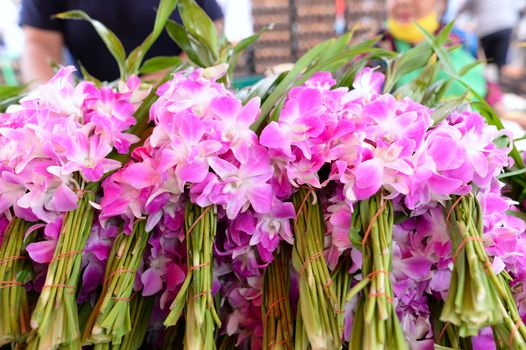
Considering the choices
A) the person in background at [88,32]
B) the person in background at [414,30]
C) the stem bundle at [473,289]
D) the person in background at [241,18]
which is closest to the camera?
the stem bundle at [473,289]

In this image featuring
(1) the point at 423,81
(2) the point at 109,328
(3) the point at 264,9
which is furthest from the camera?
(3) the point at 264,9

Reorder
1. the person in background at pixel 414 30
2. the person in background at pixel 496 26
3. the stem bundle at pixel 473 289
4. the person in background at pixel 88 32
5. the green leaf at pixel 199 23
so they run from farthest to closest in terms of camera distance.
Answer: the person in background at pixel 496 26
the person in background at pixel 414 30
the person in background at pixel 88 32
the green leaf at pixel 199 23
the stem bundle at pixel 473 289

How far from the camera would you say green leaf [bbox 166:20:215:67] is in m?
0.77

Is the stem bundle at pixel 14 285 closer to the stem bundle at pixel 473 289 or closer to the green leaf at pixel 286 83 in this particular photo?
the green leaf at pixel 286 83


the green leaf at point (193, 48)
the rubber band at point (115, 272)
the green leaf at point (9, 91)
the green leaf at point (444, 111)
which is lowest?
the rubber band at point (115, 272)

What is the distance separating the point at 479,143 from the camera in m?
0.54

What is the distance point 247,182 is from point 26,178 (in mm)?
286

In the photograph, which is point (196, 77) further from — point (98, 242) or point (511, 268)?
point (511, 268)

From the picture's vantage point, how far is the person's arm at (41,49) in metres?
1.45

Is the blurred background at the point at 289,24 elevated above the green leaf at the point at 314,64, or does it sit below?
below

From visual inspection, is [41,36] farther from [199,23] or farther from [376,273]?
[376,273]

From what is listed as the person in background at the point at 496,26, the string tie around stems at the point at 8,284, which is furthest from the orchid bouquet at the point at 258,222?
the person in background at the point at 496,26

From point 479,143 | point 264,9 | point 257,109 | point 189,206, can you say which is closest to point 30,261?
point 189,206

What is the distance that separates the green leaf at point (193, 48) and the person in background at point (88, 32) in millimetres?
632
